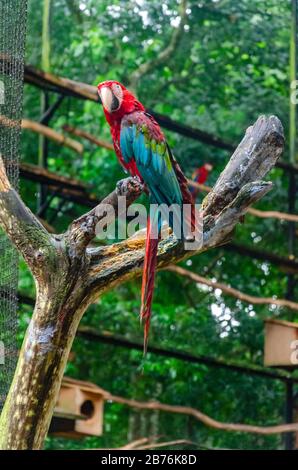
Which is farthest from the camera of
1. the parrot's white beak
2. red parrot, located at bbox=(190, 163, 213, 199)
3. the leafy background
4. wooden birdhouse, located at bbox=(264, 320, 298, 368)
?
the leafy background

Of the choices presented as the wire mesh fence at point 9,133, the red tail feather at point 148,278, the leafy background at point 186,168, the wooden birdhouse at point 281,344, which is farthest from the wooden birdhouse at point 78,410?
the red tail feather at point 148,278

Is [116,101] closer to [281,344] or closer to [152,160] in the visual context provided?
[152,160]

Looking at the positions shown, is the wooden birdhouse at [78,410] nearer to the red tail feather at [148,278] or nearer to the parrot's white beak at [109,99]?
the parrot's white beak at [109,99]

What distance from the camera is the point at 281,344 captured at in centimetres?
553

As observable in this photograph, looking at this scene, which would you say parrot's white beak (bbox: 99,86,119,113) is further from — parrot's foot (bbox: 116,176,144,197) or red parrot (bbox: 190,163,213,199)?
red parrot (bbox: 190,163,213,199)

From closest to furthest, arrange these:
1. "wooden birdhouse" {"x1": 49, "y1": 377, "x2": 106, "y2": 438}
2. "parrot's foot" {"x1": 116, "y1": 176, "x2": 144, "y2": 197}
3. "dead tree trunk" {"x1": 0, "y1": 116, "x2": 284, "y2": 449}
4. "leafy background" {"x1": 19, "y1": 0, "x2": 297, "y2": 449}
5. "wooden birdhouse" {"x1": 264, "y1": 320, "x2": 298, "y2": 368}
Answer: "dead tree trunk" {"x1": 0, "y1": 116, "x2": 284, "y2": 449}
"parrot's foot" {"x1": 116, "y1": 176, "x2": 144, "y2": 197}
"wooden birdhouse" {"x1": 49, "y1": 377, "x2": 106, "y2": 438}
"wooden birdhouse" {"x1": 264, "y1": 320, "x2": 298, "y2": 368}
"leafy background" {"x1": 19, "y1": 0, "x2": 297, "y2": 449}

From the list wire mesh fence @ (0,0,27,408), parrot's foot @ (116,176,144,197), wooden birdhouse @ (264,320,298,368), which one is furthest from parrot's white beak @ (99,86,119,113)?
wooden birdhouse @ (264,320,298,368)

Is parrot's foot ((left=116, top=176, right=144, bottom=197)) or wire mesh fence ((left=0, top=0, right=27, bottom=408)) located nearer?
parrot's foot ((left=116, top=176, right=144, bottom=197))

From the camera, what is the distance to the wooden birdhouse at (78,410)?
204 inches

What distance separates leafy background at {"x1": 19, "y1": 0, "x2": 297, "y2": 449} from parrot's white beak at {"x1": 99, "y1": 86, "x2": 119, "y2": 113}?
157 inches

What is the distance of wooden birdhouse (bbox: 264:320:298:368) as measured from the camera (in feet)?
17.9

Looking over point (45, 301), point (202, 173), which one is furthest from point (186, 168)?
point (45, 301)

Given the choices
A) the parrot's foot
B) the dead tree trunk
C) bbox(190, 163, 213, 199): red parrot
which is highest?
bbox(190, 163, 213, 199): red parrot

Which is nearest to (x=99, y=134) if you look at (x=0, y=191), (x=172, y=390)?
(x=172, y=390)
